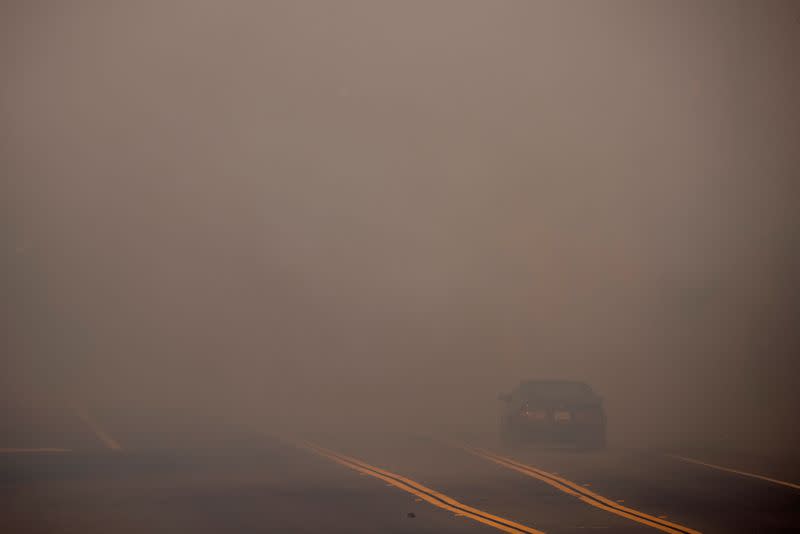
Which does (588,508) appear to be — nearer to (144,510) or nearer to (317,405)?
(144,510)

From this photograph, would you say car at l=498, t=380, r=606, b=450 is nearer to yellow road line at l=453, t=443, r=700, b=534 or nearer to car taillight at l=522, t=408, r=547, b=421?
car taillight at l=522, t=408, r=547, b=421

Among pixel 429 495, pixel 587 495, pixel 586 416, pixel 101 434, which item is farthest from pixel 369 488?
pixel 101 434

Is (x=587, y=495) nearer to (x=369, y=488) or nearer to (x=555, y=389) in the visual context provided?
(x=369, y=488)

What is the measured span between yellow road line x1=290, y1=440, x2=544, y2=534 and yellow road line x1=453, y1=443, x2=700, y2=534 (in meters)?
1.45

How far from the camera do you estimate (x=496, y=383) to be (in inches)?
2351

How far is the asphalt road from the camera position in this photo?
12477 mm

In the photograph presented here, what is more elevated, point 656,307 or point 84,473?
point 656,307

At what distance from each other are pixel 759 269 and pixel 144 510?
Result: 164 ft

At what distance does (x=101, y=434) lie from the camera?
27391mm

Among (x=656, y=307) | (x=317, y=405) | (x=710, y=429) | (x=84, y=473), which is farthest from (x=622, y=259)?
(x=84, y=473)

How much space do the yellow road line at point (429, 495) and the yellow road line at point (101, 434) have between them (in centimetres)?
424

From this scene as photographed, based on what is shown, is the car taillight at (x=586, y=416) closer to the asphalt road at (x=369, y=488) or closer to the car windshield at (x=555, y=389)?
the car windshield at (x=555, y=389)

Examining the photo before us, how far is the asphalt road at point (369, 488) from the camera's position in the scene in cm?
1248

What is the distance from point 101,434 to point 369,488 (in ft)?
43.1
